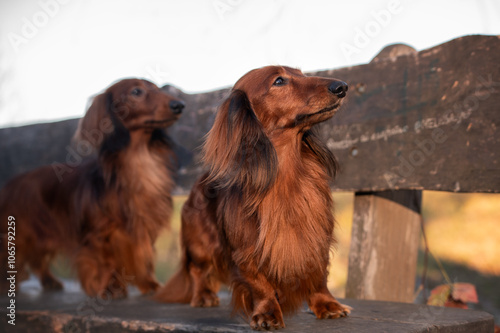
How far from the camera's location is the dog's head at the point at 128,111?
3361 mm

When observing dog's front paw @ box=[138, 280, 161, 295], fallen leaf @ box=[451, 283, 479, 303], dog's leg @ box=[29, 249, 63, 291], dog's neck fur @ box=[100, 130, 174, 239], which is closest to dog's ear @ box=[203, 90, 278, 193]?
dog's neck fur @ box=[100, 130, 174, 239]

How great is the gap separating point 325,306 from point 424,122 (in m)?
1.10

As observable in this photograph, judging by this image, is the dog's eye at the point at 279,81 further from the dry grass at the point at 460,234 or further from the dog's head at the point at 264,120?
the dry grass at the point at 460,234

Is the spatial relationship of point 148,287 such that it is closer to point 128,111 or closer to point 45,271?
point 45,271

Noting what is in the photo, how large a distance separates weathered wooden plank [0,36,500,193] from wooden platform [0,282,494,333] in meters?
0.63

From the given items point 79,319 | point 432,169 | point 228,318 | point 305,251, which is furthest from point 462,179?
point 79,319

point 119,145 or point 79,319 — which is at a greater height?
point 119,145

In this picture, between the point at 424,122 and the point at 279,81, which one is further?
the point at 424,122

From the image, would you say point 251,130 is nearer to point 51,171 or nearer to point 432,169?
point 432,169

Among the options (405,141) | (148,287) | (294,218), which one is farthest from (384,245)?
(148,287)

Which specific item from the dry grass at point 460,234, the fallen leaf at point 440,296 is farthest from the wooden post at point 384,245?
the dry grass at point 460,234

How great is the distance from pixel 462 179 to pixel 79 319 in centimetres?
205

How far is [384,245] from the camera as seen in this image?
2955 millimetres

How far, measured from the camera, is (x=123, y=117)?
3.50 meters
